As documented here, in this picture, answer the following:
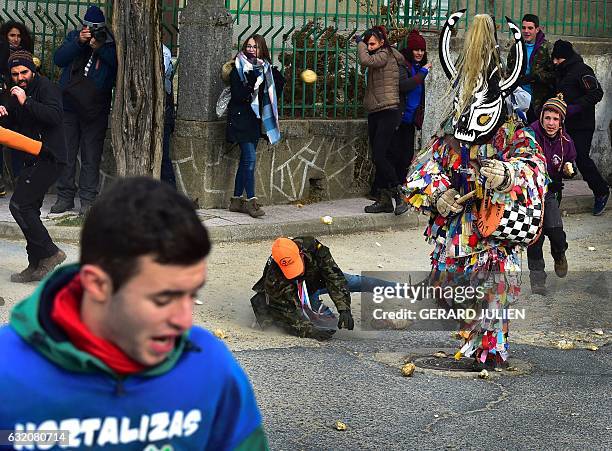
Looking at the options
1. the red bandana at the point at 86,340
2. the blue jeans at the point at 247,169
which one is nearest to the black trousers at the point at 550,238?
the blue jeans at the point at 247,169

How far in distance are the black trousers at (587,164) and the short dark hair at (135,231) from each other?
10.3m

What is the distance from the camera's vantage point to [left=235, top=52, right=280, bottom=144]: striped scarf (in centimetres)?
1059

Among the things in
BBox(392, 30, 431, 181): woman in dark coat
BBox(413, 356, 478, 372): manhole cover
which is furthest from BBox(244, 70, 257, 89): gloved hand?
BBox(413, 356, 478, 372): manhole cover

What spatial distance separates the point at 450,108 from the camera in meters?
6.50

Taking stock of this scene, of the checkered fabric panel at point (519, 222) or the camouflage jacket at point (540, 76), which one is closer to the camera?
the checkered fabric panel at point (519, 222)

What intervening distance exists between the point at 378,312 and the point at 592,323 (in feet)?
4.86

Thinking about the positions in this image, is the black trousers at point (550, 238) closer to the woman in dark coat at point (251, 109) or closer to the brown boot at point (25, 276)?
the woman in dark coat at point (251, 109)

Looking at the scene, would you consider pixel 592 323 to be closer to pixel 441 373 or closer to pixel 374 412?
pixel 441 373

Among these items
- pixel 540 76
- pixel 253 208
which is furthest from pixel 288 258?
pixel 540 76

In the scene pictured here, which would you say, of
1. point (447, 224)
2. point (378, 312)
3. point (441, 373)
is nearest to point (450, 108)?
Result: point (447, 224)

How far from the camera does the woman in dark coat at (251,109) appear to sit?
10.6 meters

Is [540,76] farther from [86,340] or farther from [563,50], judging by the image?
[86,340]

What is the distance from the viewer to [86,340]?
7.39 ft

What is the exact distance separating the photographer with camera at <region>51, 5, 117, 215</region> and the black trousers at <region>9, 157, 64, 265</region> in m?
1.98
